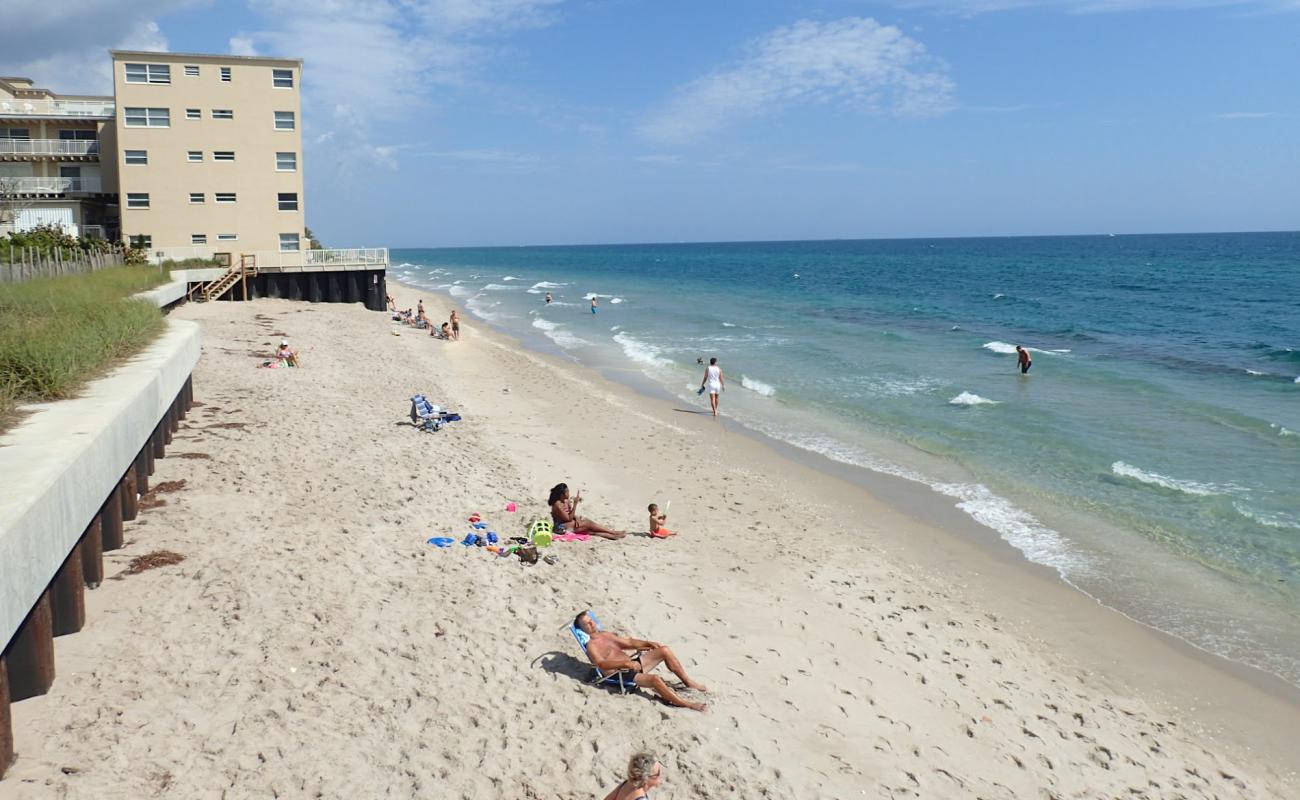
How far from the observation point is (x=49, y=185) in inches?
1521

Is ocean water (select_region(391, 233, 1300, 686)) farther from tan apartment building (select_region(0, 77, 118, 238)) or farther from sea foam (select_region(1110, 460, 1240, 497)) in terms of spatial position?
tan apartment building (select_region(0, 77, 118, 238))

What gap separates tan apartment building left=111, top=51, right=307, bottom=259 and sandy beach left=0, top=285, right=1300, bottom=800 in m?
26.9

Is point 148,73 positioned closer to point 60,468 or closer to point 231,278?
point 231,278

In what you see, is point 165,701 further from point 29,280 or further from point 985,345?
point 985,345

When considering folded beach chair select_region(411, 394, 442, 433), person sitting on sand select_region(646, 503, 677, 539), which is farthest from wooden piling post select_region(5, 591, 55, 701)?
folded beach chair select_region(411, 394, 442, 433)

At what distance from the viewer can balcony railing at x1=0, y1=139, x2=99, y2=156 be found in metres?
38.1

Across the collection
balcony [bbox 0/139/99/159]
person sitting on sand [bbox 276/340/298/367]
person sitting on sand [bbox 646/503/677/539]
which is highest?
balcony [bbox 0/139/99/159]

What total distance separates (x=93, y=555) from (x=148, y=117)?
34.9 metres

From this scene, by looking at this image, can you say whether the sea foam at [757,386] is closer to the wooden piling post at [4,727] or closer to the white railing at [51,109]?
the wooden piling post at [4,727]

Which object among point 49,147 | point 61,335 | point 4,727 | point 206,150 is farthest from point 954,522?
point 49,147

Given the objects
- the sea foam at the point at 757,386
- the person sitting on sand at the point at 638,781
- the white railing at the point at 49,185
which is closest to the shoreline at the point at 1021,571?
the sea foam at the point at 757,386

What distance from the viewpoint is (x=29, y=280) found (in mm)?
19062

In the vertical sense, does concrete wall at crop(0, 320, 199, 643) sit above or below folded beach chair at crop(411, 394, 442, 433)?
above

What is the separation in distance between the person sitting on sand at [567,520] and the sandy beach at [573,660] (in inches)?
13.3
